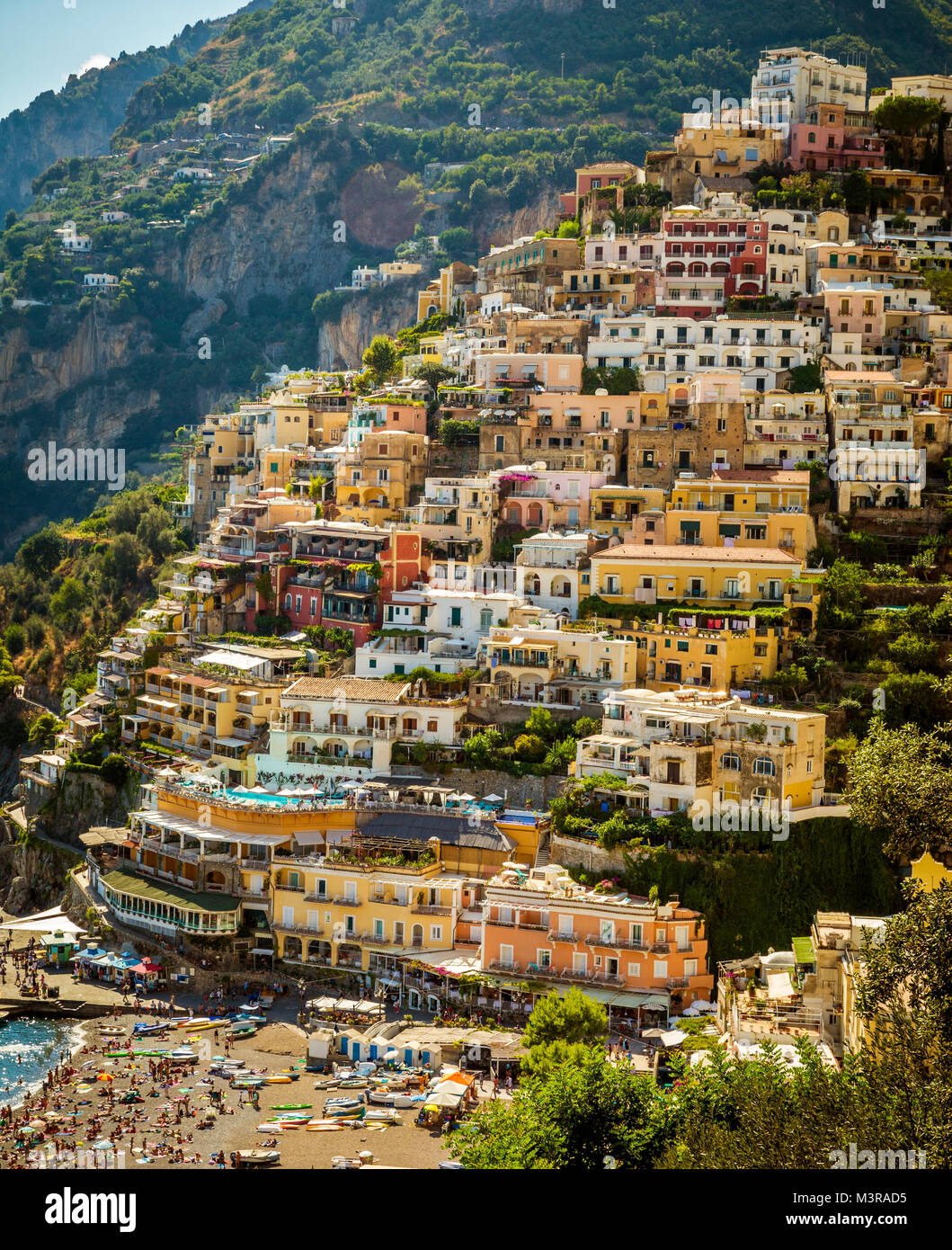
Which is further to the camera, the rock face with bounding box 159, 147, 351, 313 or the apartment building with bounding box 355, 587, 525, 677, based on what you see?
the rock face with bounding box 159, 147, 351, 313

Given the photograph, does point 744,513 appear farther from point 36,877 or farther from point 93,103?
point 93,103

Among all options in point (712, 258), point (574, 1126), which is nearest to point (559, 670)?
point (574, 1126)

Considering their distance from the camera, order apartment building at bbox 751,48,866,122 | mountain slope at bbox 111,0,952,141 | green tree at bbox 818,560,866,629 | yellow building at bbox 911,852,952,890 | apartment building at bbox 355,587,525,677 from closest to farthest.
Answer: yellow building at bbox 911,852,952,890 < green tree at bbox 818,560,866,629 < apartment building at bbox 355,587,525,677 < apartment building at bbox 751,48,866,122 < mountain slope at bbox 111,0,952,141

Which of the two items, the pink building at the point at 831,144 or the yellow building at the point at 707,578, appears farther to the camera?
the pink building at the point at 831,144

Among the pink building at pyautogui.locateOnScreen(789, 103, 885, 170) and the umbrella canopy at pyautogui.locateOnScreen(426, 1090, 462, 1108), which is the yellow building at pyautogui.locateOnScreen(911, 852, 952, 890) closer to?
the umbrella canopy at pyautogui.locateOnScreen(426, 1090, 462, 1108)

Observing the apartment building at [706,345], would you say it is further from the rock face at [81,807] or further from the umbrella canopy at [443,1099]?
the umbrella canopy at [443,1099]

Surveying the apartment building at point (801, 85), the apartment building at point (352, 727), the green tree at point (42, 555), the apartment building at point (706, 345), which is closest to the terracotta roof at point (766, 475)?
the apartment building at point (706, 345)

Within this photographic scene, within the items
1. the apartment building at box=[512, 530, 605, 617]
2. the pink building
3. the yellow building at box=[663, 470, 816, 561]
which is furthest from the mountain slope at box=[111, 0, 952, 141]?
the apartment building at box=[512, 530, 605, 617]
